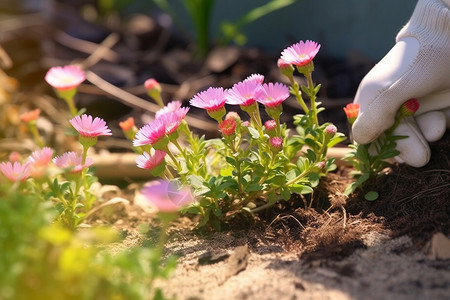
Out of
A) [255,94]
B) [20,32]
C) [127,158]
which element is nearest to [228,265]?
[255,94]

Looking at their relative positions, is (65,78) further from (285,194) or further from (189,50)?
(189,50)

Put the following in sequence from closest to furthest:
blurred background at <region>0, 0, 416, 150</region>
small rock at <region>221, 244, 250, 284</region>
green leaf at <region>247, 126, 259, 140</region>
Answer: small rock at <region>221, 244, 250, 284</region>, green leaf at <region>247, 126, 259, 140</region>, blurred background at <region>0, 0, 416, 150</region>

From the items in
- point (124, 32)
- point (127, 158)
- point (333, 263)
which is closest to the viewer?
point (333, 263)

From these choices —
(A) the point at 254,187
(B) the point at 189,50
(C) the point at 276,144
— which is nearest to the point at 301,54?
(C) the point at 276,144

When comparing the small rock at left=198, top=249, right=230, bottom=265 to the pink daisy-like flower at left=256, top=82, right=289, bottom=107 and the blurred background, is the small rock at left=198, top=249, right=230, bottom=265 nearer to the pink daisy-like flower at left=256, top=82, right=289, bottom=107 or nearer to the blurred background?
the pink daisy-like flower at left=256, top=82, right=289, bottom=107

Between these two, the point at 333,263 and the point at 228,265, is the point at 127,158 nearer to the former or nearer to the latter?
the point at 228,265

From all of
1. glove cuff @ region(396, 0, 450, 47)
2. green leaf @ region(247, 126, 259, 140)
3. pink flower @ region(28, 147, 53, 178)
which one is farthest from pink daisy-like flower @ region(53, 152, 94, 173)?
glove cuff @ region(396, 0, 450, 47)
